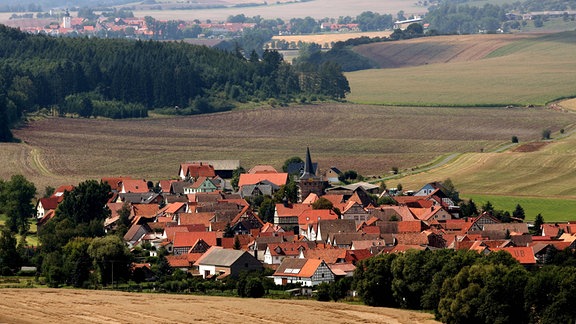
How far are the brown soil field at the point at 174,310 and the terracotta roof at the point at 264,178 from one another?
38814mm

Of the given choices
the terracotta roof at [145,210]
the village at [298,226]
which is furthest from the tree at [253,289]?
the terracotta roof at [145,210]

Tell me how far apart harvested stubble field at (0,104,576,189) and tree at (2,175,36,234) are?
11.3 m

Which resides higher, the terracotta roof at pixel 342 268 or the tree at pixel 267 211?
the tree at pixel 267 211

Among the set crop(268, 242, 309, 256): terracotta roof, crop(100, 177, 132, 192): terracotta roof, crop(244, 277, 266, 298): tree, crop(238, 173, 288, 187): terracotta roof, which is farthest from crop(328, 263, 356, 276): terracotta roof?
crop(100, 177, 132, 192): terracotta roof

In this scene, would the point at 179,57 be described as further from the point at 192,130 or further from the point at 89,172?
the point at 89,172

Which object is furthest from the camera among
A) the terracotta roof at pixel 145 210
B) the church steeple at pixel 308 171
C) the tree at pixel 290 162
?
the tree at pixel 290 162

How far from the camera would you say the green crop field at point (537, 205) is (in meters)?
99.7

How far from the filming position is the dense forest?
170m

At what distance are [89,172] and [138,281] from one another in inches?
1811

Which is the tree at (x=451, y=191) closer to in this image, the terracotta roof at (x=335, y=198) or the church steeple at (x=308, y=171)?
the terracotta roof at (x=335, y=198)

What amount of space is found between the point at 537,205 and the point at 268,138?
4950cm

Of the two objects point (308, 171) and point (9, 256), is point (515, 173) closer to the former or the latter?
point (308, 171)

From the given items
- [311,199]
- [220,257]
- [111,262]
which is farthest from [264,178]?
[111,262]

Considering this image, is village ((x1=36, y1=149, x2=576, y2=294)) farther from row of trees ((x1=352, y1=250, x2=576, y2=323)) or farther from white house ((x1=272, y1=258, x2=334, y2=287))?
row of trees ((x1=352, y1=250, x2=576, y2=323))
